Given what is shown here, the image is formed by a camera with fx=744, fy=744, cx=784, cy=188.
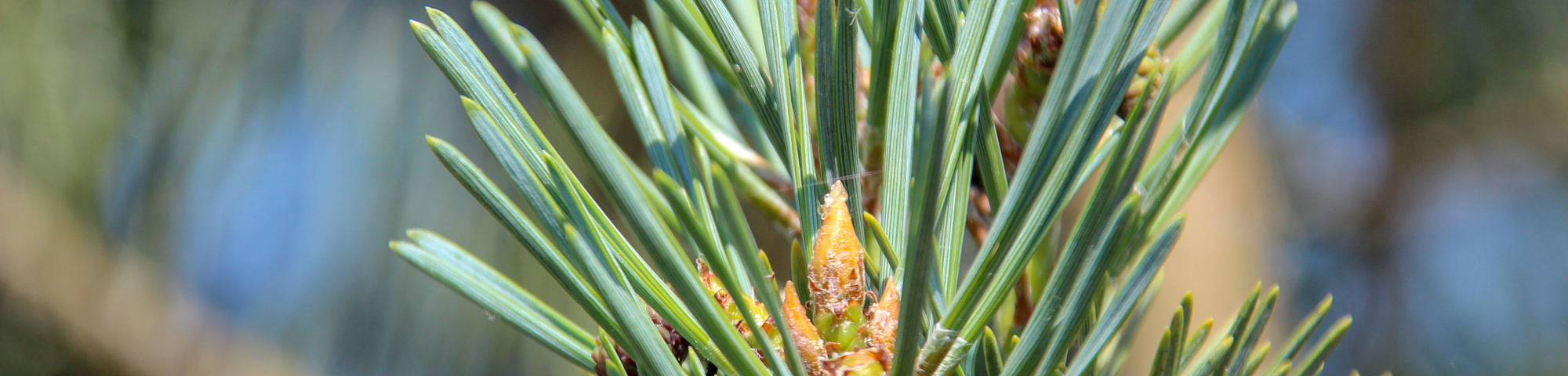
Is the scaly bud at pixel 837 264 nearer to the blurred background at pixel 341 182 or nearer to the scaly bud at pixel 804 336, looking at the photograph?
the scaly bud at pixel 804 336

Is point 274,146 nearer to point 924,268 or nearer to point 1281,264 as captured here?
point 924,268

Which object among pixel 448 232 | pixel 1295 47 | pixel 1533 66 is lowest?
pixel 448 232

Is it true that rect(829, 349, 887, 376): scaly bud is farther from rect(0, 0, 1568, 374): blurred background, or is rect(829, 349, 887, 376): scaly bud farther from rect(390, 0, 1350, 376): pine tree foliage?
rect(0, 0, 1568, 374): blurred background

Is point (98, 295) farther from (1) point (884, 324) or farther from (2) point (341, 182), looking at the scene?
(1) point (884, 324)

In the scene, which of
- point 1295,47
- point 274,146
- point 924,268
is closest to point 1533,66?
point 1295,47

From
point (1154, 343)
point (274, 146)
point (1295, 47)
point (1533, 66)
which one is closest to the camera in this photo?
point (1154, 343)

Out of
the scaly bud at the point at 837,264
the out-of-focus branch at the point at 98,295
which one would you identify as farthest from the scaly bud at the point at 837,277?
the out-of-focus branch at the point at 98,295

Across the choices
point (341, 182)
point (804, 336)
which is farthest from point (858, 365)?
point (341, 182)
